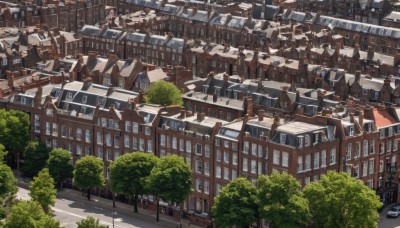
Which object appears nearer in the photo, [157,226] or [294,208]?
[294,208]

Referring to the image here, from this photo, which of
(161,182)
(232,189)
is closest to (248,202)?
(232,189)

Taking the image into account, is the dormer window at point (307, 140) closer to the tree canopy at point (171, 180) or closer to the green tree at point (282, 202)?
the green tree at point (282, 202)

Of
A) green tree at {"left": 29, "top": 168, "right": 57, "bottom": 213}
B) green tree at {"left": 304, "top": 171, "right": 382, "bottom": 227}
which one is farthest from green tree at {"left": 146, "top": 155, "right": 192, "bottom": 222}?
green tree at {"left": 304, "top": 171, "right": 382, "bottom": 227}

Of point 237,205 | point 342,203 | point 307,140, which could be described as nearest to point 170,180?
point 237,205

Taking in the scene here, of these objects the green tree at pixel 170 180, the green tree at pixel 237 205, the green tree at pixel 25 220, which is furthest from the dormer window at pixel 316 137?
the green tree at pixel 25 220

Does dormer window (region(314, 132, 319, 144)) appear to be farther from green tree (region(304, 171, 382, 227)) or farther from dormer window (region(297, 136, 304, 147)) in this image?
green tree (region(304, 171, 382, 227))

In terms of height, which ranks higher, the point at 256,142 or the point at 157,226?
the point at 256,142

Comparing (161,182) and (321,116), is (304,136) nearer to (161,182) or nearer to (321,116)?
(321,116)
